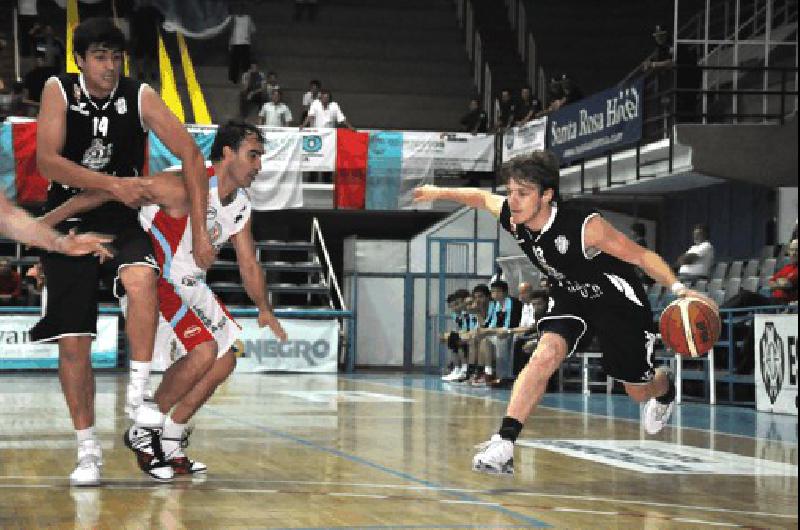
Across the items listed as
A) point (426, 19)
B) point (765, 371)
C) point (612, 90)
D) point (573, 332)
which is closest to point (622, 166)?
point (612, 90)

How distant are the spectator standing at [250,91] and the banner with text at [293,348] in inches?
172

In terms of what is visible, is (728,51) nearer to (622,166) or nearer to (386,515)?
(622,166)

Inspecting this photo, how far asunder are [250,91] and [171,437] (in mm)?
20184

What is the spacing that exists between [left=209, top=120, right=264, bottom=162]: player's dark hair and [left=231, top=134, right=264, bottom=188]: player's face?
2cm

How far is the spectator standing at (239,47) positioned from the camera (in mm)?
28922

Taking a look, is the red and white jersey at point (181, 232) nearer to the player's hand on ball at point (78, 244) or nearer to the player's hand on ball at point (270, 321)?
the player's hand on ball at point (270, 321)

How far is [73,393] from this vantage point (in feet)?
21.9

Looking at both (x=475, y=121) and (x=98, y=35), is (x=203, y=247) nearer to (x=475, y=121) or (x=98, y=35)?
(x=98, y=35)

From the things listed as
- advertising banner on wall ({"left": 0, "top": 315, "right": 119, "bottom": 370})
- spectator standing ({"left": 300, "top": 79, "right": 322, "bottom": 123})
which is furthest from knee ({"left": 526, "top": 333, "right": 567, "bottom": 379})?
spectator standing ({"left": 300, "top": 79, "right": 322, "bottom": 123})

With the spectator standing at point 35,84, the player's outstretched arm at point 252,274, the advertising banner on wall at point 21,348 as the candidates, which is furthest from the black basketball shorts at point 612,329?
the spectator standing at point 35,84

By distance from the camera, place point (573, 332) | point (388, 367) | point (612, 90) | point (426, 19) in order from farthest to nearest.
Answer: point (426, 19), point (388, 367), point (612, 90), point (573, 332)

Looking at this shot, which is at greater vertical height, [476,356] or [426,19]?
[426,19]

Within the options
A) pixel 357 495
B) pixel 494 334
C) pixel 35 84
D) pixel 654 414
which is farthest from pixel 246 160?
pixel 35 84

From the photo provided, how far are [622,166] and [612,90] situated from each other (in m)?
2.28
